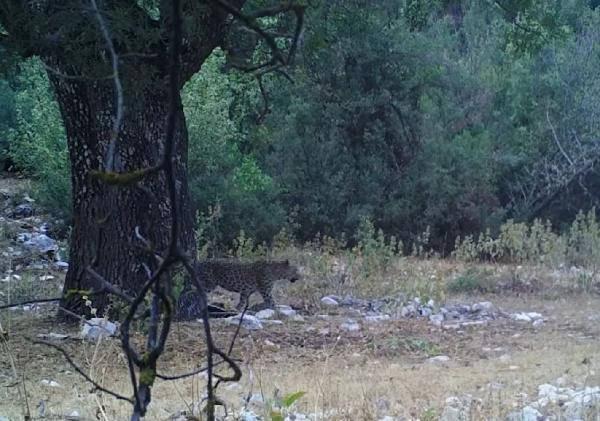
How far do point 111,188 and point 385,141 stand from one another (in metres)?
9.74

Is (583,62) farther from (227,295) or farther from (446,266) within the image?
(227,295)

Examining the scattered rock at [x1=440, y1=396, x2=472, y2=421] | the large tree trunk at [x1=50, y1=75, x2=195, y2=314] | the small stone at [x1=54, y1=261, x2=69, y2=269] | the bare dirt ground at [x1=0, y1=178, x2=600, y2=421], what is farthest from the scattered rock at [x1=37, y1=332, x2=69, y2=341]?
the small stone at [x1=54, y1=261, x2=69, y2=269]

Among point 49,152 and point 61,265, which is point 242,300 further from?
point 49,152

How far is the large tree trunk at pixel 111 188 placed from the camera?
29.2ft

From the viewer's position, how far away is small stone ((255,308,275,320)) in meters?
10.1

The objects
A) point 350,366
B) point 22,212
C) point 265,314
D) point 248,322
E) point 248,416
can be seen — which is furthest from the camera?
point 22,212

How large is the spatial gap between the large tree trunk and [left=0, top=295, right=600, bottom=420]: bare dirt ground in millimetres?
652

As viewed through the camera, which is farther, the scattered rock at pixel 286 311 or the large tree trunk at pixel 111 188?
the scattered rock at pixel 286 311

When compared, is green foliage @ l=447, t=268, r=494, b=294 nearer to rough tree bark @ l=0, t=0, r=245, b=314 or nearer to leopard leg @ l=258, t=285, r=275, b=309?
leopard leg @ l=258, t=285, r=275, b=309

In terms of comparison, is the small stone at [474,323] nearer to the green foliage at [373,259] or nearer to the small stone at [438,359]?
the small stone at [438,359]

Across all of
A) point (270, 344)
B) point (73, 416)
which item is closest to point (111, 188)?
point (270, 344)

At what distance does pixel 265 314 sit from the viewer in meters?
10.2

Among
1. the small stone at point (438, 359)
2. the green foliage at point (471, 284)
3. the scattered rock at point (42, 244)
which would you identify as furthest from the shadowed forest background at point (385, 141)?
the small stone at point (438, 359)

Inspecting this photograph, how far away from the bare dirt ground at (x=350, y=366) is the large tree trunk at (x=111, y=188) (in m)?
0.65
